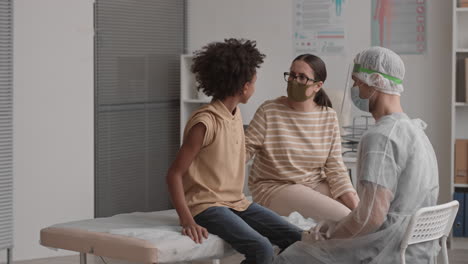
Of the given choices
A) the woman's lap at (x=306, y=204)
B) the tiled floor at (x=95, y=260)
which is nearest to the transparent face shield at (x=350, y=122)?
the tiled floor at (x=95, y=260)

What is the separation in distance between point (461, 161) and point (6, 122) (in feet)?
8.22

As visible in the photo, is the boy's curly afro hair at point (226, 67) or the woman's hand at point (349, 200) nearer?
the boy's curly afro hair at point (226, 67)

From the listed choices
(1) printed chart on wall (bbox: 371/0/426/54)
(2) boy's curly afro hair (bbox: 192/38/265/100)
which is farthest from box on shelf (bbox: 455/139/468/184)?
(2) boy's curly afro hair (bbox: 192/38/265/100)

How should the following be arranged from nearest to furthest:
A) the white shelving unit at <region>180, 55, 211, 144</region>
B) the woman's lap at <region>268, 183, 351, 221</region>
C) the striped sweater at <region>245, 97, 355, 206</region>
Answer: the woman's lap at <region>268, 183, 351, 221</region> < the striped sweater at <region>245, 97, 355, 206</region> < the white shelving unit at <region>180, 55, 211, 144</region>

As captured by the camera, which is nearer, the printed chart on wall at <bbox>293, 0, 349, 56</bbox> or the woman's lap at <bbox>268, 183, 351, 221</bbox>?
the woman's lap at <bbox>268, 183, 351, 221</bbox>

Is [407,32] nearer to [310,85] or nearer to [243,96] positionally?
[310,85]

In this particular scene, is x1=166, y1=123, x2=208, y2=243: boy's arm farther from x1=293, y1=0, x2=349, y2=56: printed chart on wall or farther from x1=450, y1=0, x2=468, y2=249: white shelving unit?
x1=293, y1=0, x2=349, y2=56: printed chart on wall

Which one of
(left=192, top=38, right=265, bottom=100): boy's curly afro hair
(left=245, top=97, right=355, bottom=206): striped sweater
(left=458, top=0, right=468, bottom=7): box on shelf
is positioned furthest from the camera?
(left=458, top=0, right=468, bottom=7): box on shelf

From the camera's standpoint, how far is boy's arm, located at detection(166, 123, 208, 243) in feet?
7.93

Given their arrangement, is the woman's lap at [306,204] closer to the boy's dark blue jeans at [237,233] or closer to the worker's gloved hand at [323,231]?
the boy's dark blue jeans at [237,233]

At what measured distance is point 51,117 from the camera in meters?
4.17

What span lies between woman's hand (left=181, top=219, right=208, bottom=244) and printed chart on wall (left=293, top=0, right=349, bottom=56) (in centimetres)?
261

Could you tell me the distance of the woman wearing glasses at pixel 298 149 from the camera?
3018 millimetres

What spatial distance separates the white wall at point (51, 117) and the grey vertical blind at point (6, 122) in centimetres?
35
